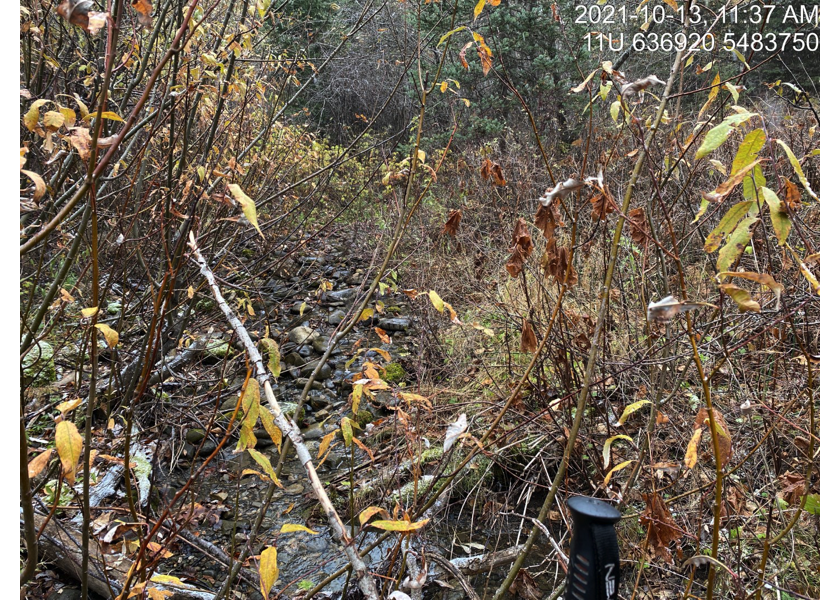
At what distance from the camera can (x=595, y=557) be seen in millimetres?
877

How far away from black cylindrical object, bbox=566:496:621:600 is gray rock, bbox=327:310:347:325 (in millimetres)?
4853

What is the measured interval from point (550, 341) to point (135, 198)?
300 centimetres

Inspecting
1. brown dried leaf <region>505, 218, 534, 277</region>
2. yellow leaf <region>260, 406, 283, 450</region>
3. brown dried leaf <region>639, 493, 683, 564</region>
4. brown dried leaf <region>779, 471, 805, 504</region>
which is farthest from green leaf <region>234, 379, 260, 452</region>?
brown dried leaf <region>779, 471, 805, 504</region>

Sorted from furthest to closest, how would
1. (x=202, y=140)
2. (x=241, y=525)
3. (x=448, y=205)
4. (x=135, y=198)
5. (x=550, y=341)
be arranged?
(x=448, y=205)
(x=135, y=198)
(x=241, y=525)
(x=202, y=140)
(x=550, y=341)

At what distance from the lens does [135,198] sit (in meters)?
3.74

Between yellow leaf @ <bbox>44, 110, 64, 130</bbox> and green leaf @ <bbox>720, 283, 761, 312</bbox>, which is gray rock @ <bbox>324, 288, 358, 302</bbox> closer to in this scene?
yellow leaf @ <bbox>44, 110, 64, 130</bbox>

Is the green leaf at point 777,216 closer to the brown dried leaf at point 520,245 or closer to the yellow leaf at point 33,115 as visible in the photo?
the brown dried leaf at point 520,245

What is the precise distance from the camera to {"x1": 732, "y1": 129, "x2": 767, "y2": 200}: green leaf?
1.00 m

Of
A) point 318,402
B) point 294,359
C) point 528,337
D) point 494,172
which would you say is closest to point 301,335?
point 294,359

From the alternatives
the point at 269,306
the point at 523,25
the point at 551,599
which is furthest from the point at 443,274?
the point at 523,25

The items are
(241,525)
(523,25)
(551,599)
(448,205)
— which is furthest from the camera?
(523,25)

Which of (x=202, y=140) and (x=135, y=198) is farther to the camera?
(x=135, y=198)

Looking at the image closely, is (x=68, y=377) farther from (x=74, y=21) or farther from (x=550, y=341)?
(x=74, y=21)

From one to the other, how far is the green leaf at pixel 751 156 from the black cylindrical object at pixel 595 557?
0.66 m
